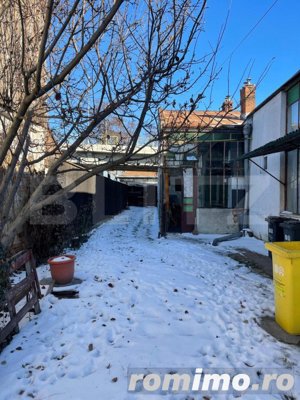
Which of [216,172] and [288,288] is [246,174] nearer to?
[216,172]

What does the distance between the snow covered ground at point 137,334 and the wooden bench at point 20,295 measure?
20cm

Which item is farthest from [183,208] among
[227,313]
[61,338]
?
[61,338]

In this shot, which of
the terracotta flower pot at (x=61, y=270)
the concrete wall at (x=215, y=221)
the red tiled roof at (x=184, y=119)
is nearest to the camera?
the red tiled roof at (x=184, y=119)

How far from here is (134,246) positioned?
31.7ft

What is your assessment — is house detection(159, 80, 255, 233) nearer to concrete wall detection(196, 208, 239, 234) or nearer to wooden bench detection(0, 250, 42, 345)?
concrete wall detection(196, 208, 239, 234)

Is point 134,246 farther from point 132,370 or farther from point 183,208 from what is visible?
point 132,370

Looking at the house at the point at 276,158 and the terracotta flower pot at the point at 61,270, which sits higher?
the house at the point at 276,158

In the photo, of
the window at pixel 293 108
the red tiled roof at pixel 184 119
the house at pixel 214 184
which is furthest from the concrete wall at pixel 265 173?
the red tiled roof at pixel 184 119

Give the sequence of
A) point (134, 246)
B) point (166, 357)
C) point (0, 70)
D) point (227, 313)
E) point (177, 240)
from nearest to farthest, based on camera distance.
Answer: point (166, 357), point (227, 313), point (0, 70), point (134, 246), point (177, 240)

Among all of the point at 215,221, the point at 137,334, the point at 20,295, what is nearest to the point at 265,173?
the point at 215,221

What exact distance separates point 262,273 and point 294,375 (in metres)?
3.79

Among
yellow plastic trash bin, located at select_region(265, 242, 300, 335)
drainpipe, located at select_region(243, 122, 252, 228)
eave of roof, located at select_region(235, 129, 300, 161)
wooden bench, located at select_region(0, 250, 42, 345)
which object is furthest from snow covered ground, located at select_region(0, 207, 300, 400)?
drainpipe, located at select_region(243, 122, 252, 228)

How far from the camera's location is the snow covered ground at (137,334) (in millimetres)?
2896

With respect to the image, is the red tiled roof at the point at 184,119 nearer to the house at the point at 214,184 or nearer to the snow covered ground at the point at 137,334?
the snow covered ground at the point at 137,334
